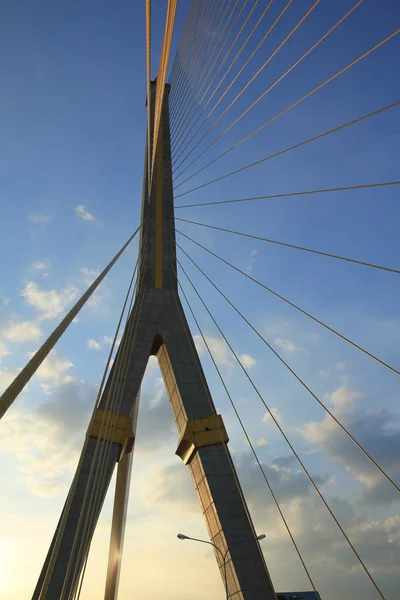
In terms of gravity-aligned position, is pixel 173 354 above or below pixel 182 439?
above

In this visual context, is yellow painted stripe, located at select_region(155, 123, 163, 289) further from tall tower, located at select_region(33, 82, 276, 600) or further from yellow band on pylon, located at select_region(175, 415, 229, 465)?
yellow band on pylon, located at select_region(175, 415, 229, 465)

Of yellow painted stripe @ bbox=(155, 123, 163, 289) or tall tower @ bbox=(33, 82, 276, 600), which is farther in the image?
yellow painted stripe @ bbox=(155, 123, 163, 289)

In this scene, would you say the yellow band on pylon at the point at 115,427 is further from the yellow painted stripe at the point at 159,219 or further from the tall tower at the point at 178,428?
the yellow painted stripe at the point at 159,219

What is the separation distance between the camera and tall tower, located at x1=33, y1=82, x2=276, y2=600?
1076 centimetres

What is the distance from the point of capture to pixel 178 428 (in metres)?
14.1

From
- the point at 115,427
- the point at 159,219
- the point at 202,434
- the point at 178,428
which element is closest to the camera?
the point at 115,427

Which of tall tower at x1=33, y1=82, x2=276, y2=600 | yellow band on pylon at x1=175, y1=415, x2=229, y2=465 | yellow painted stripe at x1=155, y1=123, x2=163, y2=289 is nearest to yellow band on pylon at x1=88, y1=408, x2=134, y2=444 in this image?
tall tower at x1=33, y1=82, x2=276, y2=600

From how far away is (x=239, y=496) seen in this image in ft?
39.3

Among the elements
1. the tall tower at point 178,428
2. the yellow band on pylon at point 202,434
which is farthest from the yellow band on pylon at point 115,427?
the yellow band on pylon at point 202,434

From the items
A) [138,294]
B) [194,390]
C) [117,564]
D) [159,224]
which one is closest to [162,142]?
[159,224]

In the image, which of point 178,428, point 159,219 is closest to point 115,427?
point 178,428

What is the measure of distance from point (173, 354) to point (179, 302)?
2.02m

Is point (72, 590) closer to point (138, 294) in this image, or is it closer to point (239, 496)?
point (239, 496)

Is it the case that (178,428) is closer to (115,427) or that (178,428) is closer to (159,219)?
(115,427)
